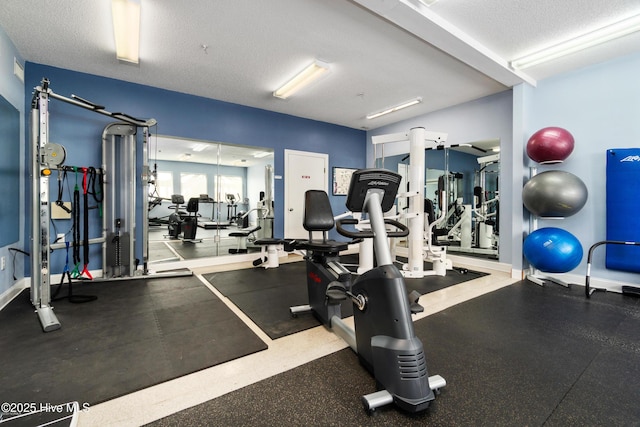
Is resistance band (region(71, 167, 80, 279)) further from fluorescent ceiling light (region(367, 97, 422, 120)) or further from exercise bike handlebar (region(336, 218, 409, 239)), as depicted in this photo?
fluorescent ceiling light (region(367, 97, 422, 120))

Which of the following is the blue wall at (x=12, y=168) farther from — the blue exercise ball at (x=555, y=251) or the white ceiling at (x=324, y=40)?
the blue exercise ball at (x=555, y=251)

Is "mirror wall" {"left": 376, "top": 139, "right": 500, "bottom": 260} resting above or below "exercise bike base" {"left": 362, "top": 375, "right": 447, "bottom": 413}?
above

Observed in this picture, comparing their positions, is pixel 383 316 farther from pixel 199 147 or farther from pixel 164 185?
pixel 164 185

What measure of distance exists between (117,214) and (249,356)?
10.7 feet

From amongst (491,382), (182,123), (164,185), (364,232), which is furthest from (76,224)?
(491,382)

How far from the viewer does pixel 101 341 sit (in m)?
2.15

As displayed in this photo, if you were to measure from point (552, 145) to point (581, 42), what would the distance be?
1144 millimetres

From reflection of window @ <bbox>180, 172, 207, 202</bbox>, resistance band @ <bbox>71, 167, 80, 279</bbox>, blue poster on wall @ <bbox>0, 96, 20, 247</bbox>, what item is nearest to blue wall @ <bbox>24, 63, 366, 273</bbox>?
blue poster on wall @ <bbox>0, 96, 20, 247</bbox>

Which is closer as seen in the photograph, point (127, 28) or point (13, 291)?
point (127, 28)

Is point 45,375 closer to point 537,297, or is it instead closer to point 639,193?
point 537,297

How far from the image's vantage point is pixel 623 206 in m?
3.37

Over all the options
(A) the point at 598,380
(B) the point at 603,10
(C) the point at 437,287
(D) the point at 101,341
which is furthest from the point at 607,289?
(D) the point at 101,341

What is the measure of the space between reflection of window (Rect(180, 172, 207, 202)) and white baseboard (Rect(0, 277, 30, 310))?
256cm

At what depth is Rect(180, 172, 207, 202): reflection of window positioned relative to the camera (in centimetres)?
529
